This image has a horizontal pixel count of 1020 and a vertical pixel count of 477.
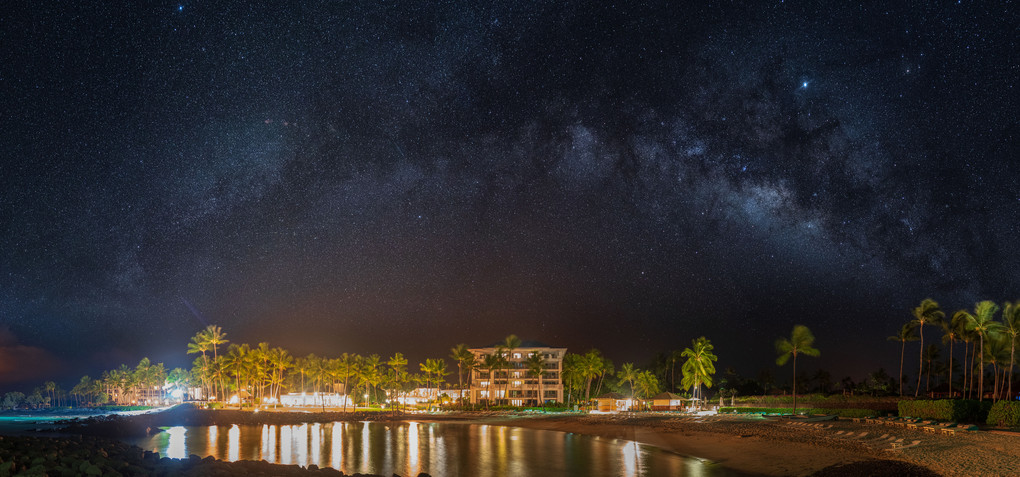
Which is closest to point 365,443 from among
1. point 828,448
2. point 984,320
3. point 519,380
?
point 828,448

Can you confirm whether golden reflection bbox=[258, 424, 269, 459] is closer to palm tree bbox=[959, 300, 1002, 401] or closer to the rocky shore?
the rocky shore

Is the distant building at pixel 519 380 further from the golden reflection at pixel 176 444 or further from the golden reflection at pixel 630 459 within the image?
the golden reflection at pixel 630 459

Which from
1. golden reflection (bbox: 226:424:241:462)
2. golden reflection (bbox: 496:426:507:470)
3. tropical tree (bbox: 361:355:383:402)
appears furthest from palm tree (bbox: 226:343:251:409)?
golden reflection (bbox: 496:426:507:470)

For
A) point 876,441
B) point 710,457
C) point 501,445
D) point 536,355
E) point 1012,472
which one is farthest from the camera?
point 536,355

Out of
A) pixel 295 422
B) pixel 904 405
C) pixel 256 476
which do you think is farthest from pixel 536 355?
pixel 256 476

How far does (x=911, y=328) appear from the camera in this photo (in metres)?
69.9

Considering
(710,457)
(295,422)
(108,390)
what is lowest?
(108,390)

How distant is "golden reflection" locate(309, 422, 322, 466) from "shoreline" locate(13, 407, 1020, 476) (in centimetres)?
1866

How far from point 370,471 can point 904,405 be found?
44343 mm

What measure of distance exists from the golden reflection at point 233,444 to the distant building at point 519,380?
56.6 meters

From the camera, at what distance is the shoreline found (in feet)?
96.8

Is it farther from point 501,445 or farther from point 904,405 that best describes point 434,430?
point 904,405

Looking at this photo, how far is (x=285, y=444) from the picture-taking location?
56.2 meters

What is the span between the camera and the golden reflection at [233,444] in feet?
151
